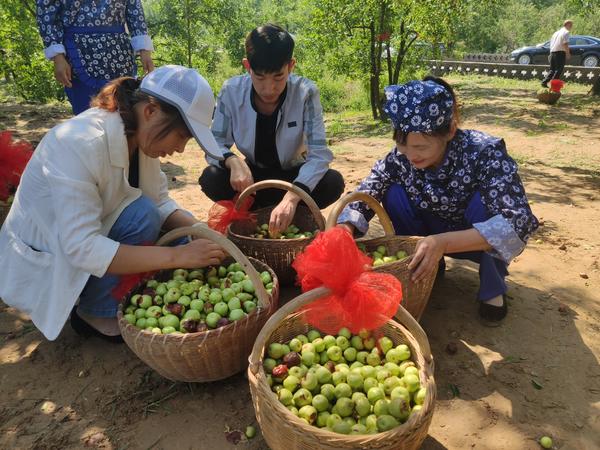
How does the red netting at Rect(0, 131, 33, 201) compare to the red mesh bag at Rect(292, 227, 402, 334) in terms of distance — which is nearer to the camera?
the red mesh bag at Rect(292, 227, 402, 334)

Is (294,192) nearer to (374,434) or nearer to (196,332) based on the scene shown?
(196,332)

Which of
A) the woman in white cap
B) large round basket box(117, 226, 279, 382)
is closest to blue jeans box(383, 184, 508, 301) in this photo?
large round basket box(117, 226, 279, 382)

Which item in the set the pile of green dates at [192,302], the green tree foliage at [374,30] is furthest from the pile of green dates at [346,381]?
the green tree foliage at [374,30]

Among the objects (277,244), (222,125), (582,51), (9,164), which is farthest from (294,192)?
(582,51)

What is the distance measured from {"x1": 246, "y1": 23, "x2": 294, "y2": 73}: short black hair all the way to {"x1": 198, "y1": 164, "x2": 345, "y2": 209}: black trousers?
98cm

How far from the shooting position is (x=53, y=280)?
2.38m

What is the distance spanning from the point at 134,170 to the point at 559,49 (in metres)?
14.6

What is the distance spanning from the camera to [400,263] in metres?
2.43

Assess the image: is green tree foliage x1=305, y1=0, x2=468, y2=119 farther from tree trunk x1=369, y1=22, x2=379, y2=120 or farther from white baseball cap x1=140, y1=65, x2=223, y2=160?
white baseball cap x1=140, y1=65, x2=223, y2=160

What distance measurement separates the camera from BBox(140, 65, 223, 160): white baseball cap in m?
2.14

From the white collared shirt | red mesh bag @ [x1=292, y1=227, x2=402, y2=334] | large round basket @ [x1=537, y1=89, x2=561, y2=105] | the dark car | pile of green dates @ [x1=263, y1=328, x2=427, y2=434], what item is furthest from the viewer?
the dark car

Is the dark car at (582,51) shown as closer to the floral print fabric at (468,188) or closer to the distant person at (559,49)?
the distant person at (559,49)

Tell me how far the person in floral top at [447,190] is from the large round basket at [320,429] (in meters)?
0.55

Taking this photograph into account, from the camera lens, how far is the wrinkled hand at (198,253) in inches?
89.8
